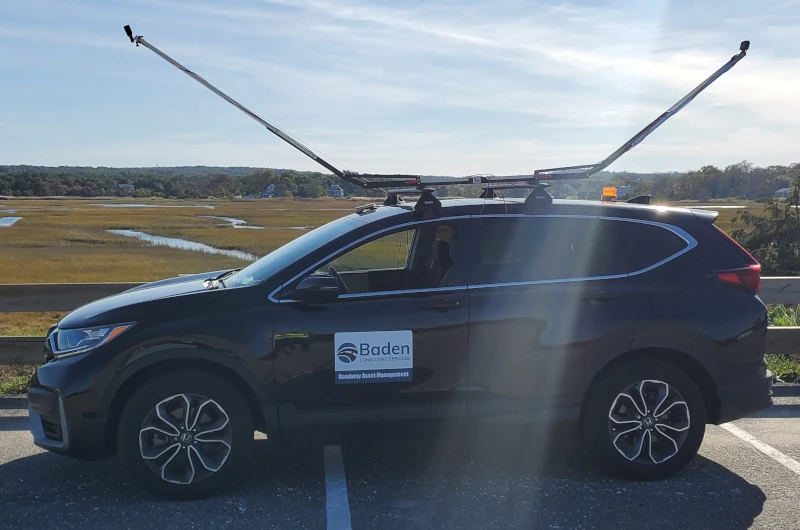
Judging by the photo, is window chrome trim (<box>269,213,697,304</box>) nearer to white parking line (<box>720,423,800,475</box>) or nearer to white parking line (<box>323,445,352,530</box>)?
white parking line (<box>323,445,352,530</box>)

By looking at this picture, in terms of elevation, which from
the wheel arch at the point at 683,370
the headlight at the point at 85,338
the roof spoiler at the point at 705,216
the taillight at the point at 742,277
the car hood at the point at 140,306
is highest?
the roof spoiler at the point at 705,216

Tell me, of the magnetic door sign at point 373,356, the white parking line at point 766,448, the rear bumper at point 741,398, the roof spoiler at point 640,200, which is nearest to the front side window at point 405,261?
the magnetic door sign at point 373,356

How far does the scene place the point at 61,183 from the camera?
134250 millimetres

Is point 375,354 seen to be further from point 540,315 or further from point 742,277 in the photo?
point 742,277

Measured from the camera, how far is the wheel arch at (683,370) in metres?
4.76

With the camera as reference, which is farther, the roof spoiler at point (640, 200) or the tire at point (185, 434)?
the roof spoiler at point (640, 200)

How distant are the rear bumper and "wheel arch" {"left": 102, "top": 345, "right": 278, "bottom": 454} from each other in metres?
2.90

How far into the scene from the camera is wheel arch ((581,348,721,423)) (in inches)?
187

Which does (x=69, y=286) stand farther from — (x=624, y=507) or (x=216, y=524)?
(x=624, y=507)

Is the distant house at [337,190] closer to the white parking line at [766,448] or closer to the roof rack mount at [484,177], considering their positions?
the roof rack mount at [484,177]

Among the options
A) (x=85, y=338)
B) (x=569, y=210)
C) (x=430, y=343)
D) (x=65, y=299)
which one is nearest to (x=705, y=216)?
(x=569, y=210)

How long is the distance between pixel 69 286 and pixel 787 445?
6452 mm

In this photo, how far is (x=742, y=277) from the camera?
4895 millimetres

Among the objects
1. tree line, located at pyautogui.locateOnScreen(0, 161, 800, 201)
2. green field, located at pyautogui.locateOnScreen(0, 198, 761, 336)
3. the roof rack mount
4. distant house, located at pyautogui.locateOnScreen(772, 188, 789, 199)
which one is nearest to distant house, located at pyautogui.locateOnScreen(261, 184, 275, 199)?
tree line, located at pyautogui.locateOnScreen(0, 161, 800, 201)
